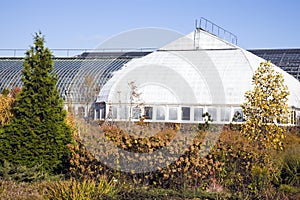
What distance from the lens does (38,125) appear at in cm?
1684

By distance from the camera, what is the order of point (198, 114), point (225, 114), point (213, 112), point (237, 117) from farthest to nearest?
point (198, 114)
point (213, 112)
point (225, 114)
point (237, 117)

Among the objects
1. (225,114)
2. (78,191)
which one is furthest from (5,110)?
(225,114)

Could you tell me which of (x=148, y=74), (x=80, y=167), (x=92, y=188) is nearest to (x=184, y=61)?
(x=148, y=74)

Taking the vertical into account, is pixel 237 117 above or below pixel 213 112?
below

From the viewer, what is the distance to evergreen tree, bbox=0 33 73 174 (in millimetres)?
16547

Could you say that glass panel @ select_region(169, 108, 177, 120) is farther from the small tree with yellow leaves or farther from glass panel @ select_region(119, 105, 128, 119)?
the small tree with yellow leaves

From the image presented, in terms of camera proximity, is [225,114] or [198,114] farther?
[198,114]

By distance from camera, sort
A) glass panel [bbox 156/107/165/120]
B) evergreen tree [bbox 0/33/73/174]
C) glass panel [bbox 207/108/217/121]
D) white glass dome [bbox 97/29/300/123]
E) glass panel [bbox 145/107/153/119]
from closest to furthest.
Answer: evergreen tree [bbox 0/33/73/174] < glass panel [bbox 207/108/217/121] < white glass dome [bbox 97/29/300/123] < glass panel [bbox 145/107/153/119] < glass panel [bbox 156/107/165/120]

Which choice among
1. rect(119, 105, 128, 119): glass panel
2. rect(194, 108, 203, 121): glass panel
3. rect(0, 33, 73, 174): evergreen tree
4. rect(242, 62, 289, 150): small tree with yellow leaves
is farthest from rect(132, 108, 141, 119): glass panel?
rect(242, 62, 289, 150): small tree with yellow leaves

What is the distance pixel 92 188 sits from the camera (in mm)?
11883

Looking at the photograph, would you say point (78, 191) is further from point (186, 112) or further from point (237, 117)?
point (186, 112)

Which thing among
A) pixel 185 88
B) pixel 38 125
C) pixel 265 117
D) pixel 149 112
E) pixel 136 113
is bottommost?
pixel 38 125

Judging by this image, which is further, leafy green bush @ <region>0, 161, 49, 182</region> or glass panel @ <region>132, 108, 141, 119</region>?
glass panel @ <region>132, 108, 141, 119</region>

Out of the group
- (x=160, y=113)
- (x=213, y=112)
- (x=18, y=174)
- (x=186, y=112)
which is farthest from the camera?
(x=160, y=113)
